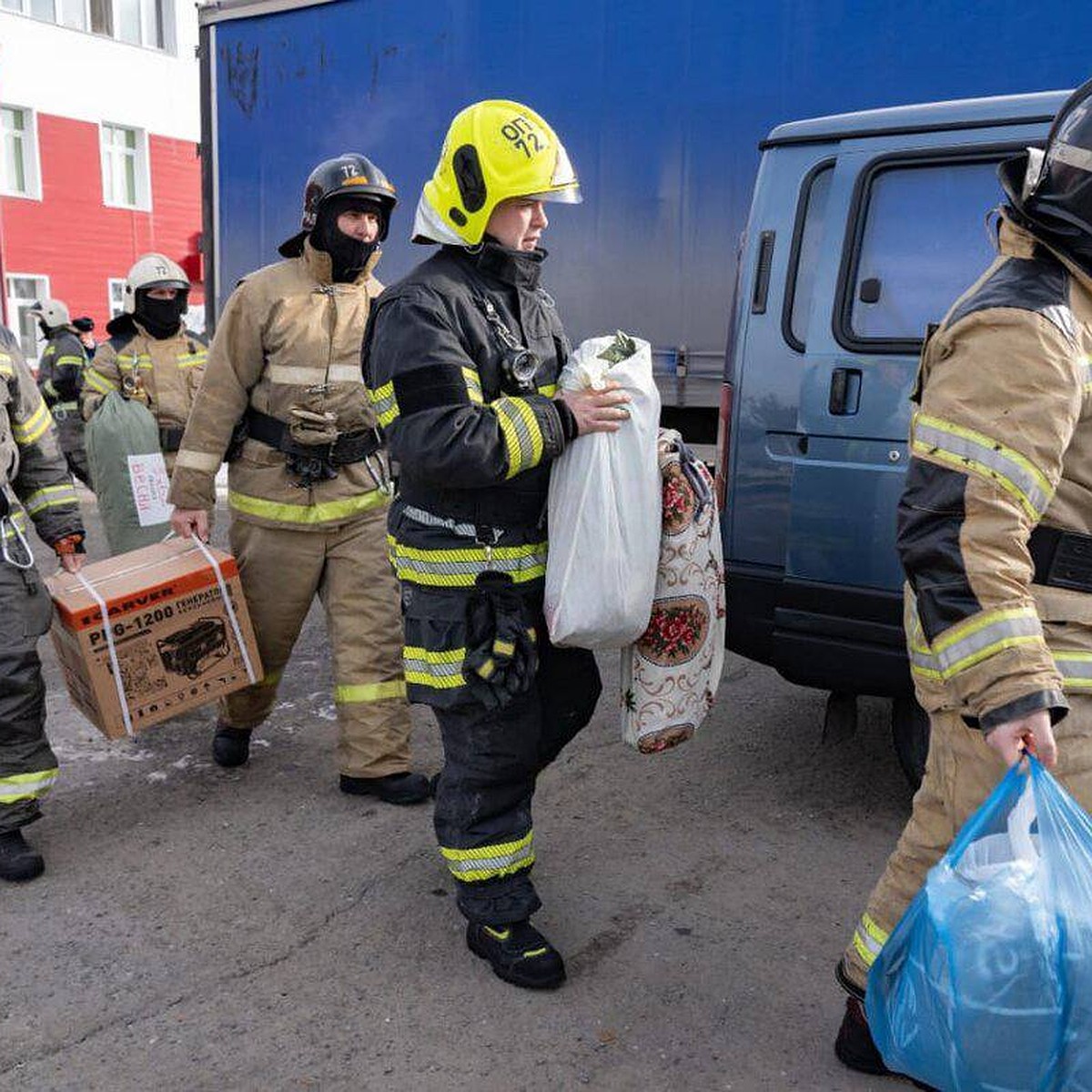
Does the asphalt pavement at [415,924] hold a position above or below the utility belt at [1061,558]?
below

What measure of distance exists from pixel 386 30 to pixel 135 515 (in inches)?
162

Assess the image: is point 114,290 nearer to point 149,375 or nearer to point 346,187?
point 149,375

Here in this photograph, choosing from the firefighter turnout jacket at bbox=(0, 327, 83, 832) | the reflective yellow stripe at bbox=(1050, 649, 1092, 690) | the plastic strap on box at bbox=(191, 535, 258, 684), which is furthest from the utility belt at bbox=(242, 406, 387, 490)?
the reflective yellow stripe at bbox=(1050, 649, 1092, 690)

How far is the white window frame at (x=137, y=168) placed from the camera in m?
22.0

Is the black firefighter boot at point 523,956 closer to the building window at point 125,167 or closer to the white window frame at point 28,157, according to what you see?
the white window frame at point 28,157

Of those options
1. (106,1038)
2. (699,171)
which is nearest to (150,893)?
(106,1038)

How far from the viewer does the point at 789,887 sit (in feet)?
10.5

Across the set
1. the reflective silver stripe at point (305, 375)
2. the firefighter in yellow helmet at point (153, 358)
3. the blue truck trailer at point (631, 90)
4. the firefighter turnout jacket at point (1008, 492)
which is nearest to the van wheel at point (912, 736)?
the firefighter turnout jacket at point (1008, 492)

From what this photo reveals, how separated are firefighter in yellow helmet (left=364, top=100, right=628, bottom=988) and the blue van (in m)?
1.00

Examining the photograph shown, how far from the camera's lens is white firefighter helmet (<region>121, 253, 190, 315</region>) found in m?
5.06

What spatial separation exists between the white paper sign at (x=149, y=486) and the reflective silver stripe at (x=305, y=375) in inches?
61.3

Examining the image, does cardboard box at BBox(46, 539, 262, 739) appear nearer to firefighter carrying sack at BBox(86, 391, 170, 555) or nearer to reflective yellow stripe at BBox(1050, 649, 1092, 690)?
firefighter carrying sack at BBox(86, 391, 170, 555)

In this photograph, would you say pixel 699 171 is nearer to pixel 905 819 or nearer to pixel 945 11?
pixel 945 11

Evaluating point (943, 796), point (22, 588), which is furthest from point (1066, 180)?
point (22, 588)
